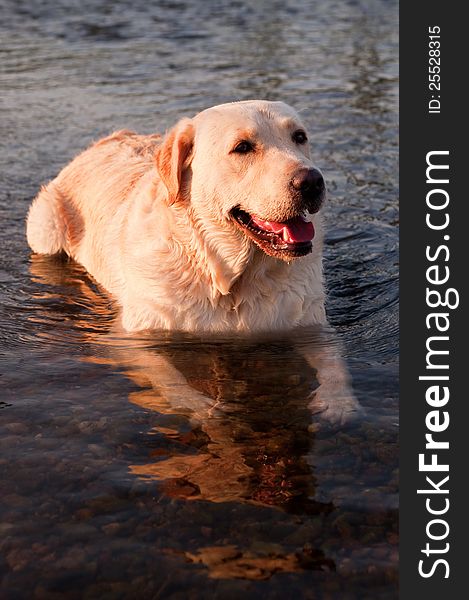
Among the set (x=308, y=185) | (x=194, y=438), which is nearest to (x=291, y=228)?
(x=308, y=185)

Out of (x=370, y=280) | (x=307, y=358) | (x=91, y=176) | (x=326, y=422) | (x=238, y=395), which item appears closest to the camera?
(x=326, y=422)

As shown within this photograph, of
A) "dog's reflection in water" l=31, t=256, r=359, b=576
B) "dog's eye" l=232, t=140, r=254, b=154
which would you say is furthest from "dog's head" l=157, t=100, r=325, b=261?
"dog's reflection in water" l=31, t=256, r=359, b=576

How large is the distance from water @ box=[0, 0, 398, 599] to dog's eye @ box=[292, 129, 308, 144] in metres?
1.28

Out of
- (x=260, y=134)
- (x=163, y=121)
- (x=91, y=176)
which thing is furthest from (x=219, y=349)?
(x=163, y=121)

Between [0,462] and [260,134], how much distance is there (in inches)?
93.1

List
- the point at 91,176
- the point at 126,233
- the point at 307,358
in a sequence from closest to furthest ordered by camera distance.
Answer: the point at 307,358
the point at 126,233
the point at 91,176

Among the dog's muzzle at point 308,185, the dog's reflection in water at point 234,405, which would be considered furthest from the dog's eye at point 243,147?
the dog's reflection in water at point 234,405

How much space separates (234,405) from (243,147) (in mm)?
1516

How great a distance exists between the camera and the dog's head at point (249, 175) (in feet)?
15.9

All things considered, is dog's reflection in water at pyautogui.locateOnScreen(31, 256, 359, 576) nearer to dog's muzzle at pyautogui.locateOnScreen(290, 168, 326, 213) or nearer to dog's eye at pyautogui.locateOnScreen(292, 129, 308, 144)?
dog's muzzle at pyautogui.locateOnScreen(290, 168, 326, 213)

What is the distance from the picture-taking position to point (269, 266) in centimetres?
544

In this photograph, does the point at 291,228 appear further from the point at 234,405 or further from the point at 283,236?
the point at 234,405

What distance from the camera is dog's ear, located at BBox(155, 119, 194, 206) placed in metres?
5.37

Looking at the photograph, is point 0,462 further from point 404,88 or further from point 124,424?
point 404,88
